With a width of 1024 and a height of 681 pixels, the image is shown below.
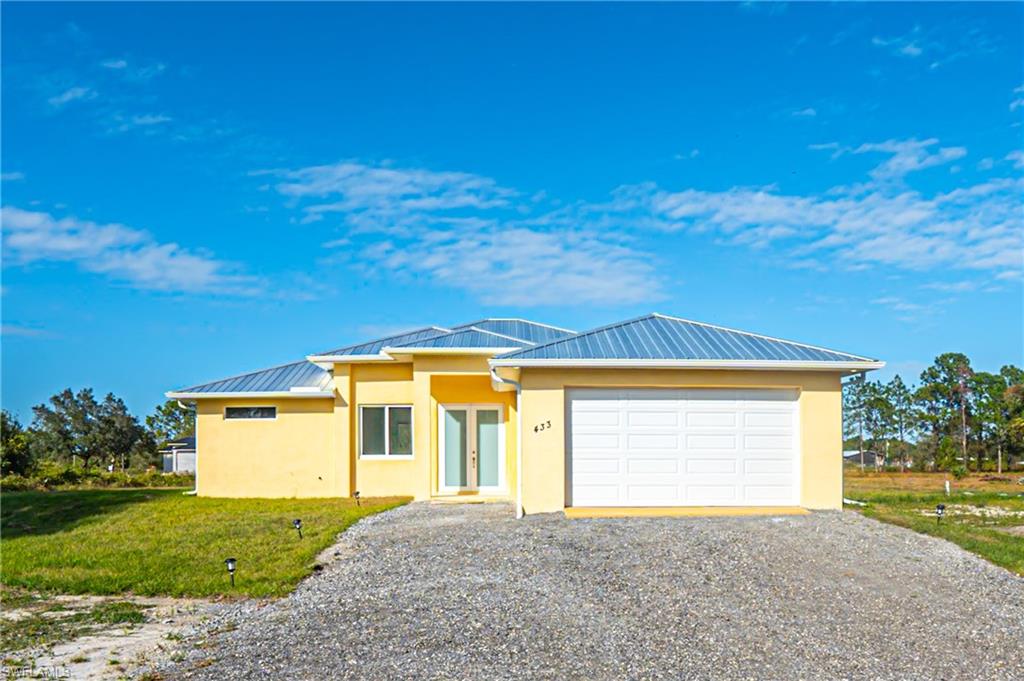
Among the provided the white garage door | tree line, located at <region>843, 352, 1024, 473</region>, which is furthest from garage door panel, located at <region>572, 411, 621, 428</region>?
tree line, located at <region>843, 352, 1024, 473</region>

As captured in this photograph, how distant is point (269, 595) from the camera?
1032cm

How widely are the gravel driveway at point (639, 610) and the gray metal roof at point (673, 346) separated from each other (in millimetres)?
3164

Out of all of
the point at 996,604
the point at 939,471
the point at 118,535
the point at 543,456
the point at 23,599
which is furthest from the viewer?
the point at 939,471

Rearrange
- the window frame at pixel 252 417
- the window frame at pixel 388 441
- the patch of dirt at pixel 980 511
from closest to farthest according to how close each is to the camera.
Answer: the patch of dirt at pixel 980 511 < the window frame at pixel 388 441 < the window frame at pixel 252 417

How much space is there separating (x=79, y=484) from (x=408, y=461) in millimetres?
14263

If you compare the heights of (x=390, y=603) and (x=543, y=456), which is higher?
(x=543, y=456)

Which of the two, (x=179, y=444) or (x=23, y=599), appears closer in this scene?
(x=23, y=599)

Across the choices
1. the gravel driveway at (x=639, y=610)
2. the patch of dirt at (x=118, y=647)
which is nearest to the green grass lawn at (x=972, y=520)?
the gravel driveway at (x=639, y=610)

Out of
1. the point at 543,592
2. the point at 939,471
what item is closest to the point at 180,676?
the point at 543,592

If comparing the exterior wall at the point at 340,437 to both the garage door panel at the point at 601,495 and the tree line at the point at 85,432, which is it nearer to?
the garage door panel at the point at 601,495

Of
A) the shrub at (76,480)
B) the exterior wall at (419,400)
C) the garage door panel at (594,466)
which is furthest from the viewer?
the shrub at (76,480)

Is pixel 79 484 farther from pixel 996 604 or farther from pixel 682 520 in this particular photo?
pixel 996 604

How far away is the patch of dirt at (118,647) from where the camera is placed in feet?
25.0

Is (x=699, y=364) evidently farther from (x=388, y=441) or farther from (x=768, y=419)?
(x=388, y=441)
